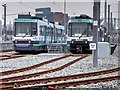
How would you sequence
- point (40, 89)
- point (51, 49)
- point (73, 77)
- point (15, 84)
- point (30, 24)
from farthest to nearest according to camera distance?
point (51, 49) < point (30, 24) < point (73, 77) < point (15, 84) < point (40, 89)

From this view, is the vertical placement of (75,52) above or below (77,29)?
below

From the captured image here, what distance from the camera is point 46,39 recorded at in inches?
1296

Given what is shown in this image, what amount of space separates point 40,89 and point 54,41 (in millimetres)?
29402

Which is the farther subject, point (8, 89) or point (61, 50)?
point (61, 50)

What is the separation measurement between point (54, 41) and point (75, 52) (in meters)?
→ 6.41

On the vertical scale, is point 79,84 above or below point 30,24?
below

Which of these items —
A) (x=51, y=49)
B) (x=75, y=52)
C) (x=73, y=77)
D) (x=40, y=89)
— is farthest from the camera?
(x=51, y=49)

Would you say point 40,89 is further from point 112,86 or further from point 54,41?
point 54,41

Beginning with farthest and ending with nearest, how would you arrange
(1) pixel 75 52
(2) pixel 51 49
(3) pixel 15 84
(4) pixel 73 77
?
(2) pixel 51 49
(1) pixel 75 52
(4) pixel 73 77
(3) pixel 15 84

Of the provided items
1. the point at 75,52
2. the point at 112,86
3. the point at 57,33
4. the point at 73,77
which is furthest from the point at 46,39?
the point at 112,86

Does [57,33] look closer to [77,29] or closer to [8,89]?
[77,29]

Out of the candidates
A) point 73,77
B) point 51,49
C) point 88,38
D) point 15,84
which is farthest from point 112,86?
point 51,49

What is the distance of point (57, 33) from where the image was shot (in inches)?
1547

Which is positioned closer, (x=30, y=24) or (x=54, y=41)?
(x=30, y=24)
